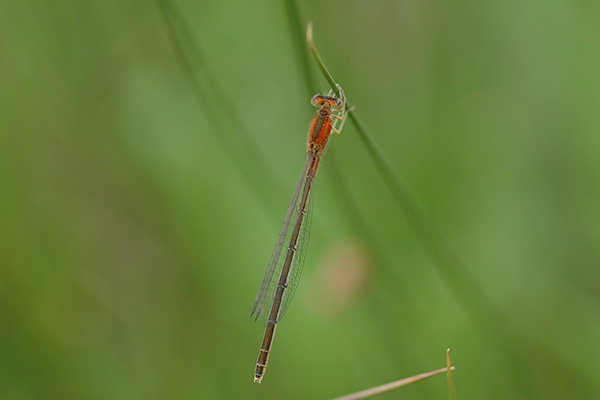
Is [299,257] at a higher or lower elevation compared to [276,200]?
lower

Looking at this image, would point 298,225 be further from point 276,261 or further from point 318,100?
point 318,100

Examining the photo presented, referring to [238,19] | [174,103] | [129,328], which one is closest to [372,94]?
[238,19]

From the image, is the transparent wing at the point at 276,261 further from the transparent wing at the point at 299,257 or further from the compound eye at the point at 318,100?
the compound eye at the point at 318,100

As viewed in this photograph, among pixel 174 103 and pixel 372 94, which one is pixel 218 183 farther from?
pixel 372 94

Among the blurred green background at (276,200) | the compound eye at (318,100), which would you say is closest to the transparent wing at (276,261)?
the blurred green background at (276,200)

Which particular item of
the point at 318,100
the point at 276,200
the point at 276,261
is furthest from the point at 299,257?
the point at 318,100
